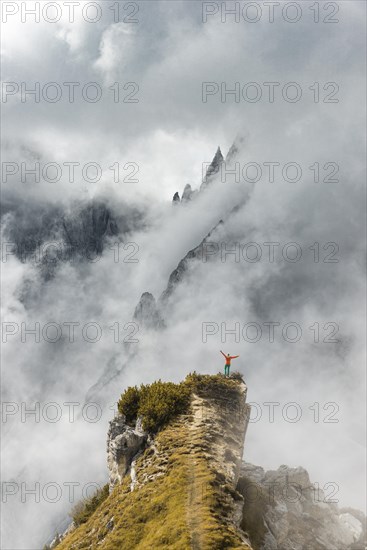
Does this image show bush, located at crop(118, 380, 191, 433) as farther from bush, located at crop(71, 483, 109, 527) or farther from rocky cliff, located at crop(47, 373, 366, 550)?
bush, located at crop(71, 483, 109, 527)

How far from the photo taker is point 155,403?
122 feet

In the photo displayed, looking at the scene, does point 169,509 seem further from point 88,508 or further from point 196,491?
point 88,508

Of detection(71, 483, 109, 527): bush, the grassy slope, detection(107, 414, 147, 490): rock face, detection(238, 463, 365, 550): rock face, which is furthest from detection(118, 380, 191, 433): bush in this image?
detection(238, 463, 365, 550): rock face

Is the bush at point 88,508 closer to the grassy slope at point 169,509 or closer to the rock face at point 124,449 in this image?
the rock face at point 124,449

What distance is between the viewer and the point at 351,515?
54.6 meters

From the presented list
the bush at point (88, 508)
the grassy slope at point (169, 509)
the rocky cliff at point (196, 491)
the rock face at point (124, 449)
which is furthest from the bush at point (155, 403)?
the bush at point (88, 508)

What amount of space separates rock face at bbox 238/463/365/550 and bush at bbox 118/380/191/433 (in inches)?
393

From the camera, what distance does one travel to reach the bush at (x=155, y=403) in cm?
3638

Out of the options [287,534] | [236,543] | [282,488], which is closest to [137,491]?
[236,543]

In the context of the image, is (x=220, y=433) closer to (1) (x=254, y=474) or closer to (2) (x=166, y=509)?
(2) (x=166, y=509)

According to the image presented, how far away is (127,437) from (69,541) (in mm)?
8331

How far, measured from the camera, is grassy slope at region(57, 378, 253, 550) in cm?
2342

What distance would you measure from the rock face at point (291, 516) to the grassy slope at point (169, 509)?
32.1ft

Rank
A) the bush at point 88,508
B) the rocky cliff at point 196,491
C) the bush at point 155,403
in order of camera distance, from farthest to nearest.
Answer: the bush at point 155,403 < the bush at point 88,508 < the rocky cliff at point 196,491
